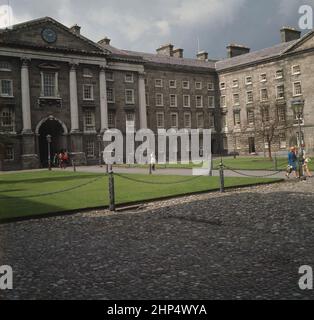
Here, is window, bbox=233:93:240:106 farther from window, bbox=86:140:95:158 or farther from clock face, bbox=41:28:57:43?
clock face, bbox=41:28:57:43

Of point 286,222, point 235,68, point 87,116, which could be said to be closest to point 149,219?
point 286,222

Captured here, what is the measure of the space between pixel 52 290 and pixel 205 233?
4407 mm

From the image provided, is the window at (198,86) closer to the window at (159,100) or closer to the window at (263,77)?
the window at (159,100)

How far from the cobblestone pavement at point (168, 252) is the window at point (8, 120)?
31.8m

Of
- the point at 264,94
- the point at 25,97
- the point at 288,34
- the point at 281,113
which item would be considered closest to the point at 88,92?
the point at 25,97

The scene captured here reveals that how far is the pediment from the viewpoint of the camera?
141 ft

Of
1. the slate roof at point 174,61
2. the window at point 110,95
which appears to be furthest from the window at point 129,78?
the slate roof at point 174,61

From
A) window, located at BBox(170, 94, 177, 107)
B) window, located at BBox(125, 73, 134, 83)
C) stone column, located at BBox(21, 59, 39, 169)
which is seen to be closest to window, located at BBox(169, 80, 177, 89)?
window, located at BBox(170, 94, 177, 107)

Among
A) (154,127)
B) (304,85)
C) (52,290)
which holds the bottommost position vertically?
(52,290)

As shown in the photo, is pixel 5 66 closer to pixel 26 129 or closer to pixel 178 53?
pixel 26 129

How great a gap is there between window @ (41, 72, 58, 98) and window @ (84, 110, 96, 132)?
4212 millimetres

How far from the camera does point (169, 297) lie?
18.2ft

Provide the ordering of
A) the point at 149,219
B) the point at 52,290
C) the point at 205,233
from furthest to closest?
the point at 149,219, the point at 205,233, the point at 52,290
